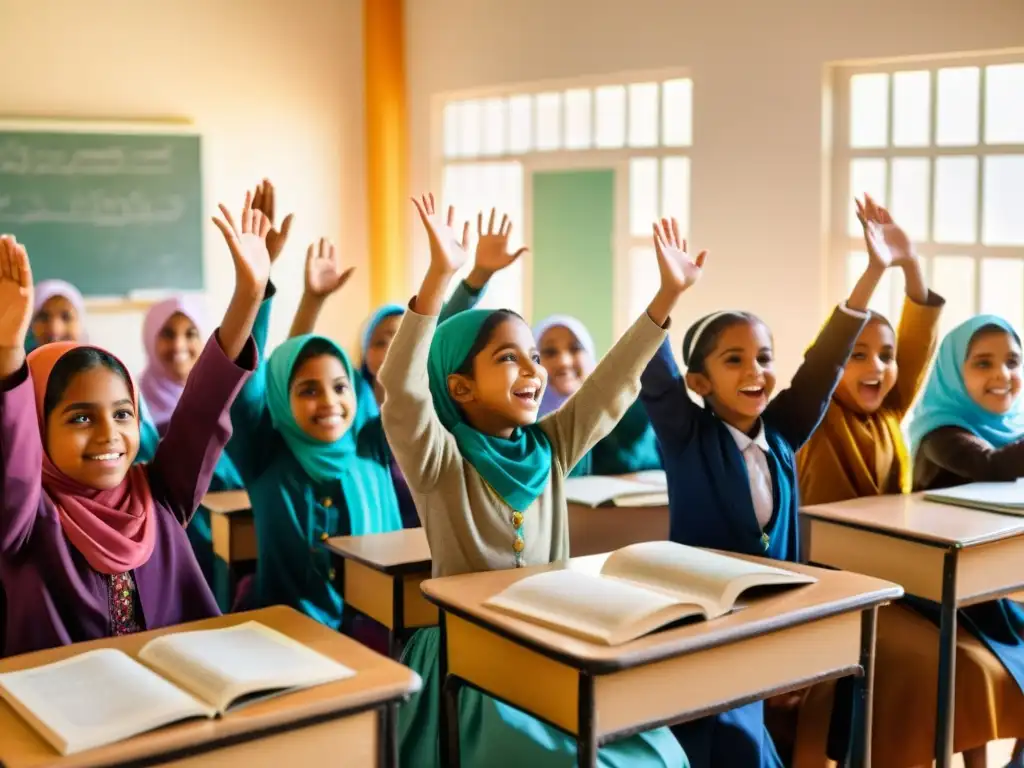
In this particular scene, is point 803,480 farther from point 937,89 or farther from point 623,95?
point 623,95

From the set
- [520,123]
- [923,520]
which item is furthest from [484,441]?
[520,123]

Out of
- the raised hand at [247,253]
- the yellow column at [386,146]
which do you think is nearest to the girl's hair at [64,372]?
the raised hand at [247,253]

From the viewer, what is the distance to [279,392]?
10.1 ft

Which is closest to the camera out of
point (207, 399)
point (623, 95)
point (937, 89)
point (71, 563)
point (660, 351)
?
point (71, 563)

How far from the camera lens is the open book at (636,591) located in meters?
1.81

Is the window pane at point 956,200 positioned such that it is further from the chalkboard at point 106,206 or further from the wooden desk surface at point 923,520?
the chalkboard at point 106,206

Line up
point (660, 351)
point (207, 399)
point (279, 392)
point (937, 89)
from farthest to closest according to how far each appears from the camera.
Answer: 1. point (937, 89)
2. point (279, 392)
3. point (660, 351)
4. point (207, 399)

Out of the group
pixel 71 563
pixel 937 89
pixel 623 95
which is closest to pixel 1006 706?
pixel 71 563

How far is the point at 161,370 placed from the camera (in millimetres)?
4359

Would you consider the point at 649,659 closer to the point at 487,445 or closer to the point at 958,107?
the point at 487,445

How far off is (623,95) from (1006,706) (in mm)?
3804

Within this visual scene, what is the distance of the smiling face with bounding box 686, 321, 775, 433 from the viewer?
2.73m

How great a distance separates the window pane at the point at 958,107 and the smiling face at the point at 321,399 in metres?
2.90

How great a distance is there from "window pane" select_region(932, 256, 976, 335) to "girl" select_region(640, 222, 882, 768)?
2044 mm
